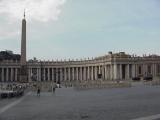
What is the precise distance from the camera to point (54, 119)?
3197cm

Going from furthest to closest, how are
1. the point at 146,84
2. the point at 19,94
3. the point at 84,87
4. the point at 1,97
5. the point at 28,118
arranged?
the point at 146,84, the point at 84,87, the point at 19,94, the point at 1,97, the point at 28,118

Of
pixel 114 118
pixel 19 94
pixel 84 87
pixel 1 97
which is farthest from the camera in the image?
pixel 84 87

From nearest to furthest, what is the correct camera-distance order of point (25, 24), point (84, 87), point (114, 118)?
point (114, 118) → point (25, 24) → point (84, 87)

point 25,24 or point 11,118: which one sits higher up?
point 25,24

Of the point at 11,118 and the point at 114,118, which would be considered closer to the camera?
the point at 114,118

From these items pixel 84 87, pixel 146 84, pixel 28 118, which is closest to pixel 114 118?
pixel 28 118

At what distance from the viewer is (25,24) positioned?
11056 cm

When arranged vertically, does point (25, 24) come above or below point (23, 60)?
above

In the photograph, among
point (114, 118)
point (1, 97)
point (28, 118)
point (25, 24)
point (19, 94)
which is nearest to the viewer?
point (114, 118)

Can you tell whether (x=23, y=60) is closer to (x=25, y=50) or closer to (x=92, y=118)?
(x=25, y=50)

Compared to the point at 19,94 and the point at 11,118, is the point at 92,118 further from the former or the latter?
the point at 19,94

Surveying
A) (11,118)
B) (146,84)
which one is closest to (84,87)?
(146,84)

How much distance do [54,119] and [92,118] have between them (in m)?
2.51

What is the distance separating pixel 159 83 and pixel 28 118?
110 meters
